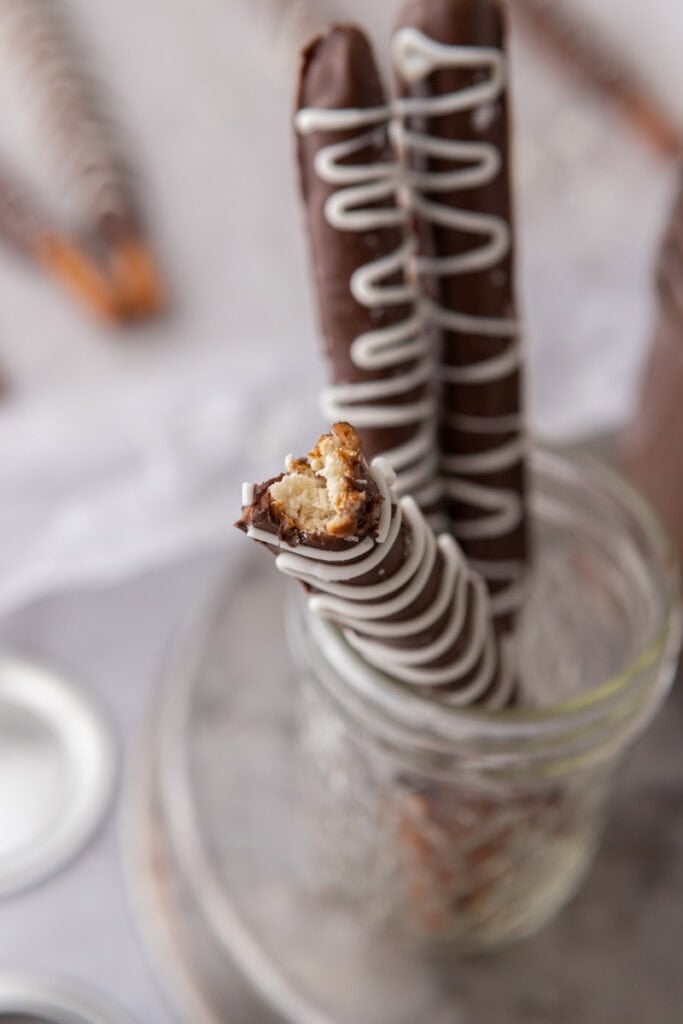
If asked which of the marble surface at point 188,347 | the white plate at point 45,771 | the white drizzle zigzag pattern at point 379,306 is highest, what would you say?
the marble surface at point 188,347

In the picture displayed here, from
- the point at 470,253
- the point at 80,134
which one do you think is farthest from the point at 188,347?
the point at 470,253

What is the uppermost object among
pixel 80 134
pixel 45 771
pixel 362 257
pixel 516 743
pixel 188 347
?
pixel 80 134

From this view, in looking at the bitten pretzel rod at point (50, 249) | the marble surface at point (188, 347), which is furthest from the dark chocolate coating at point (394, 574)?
the bitten pretzel rod at point (50, 249)

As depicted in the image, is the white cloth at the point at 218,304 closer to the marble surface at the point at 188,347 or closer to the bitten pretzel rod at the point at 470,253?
the marble surface at the point at 188,347

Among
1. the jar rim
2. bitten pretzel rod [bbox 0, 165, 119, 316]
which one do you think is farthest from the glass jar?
bitten pretzel rod [bbox 0, 165, 119, 316]

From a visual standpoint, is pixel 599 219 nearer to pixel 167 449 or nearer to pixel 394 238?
pixel 167 449

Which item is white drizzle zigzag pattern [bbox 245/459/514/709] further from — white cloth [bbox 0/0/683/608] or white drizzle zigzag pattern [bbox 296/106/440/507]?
white cloth [bbox 0/0/683/608]

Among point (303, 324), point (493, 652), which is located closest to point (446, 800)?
point (493, 652)

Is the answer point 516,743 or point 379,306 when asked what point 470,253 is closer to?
point 379,306
